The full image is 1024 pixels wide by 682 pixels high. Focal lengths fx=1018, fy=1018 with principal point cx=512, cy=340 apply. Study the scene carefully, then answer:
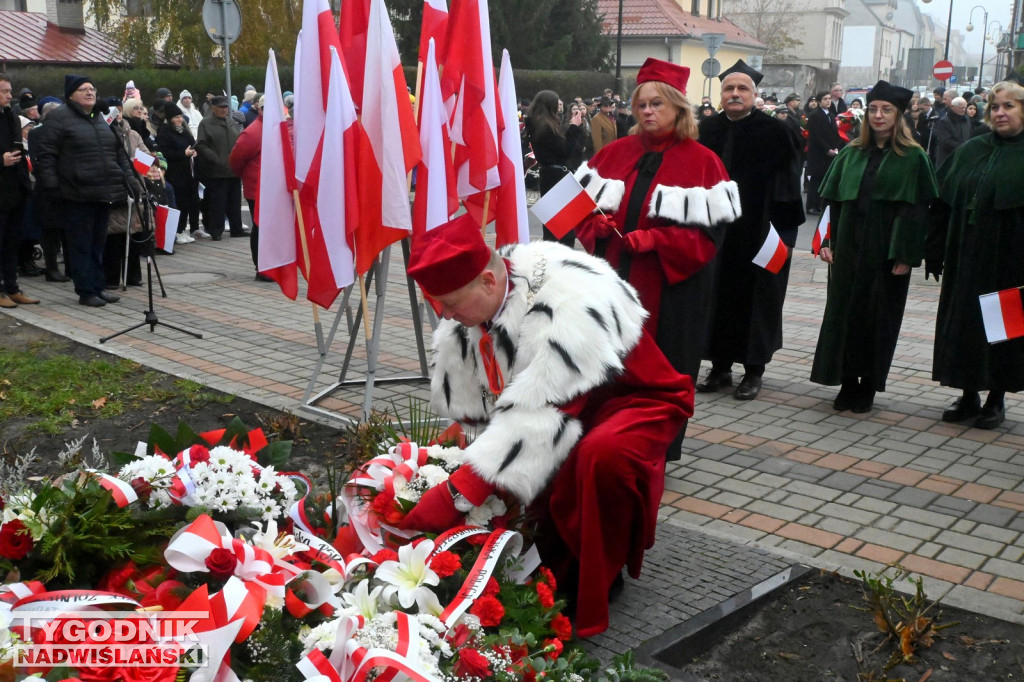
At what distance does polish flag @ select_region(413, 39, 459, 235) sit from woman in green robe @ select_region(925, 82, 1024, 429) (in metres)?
3.02

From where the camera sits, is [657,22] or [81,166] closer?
[81,166]

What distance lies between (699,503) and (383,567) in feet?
7.14

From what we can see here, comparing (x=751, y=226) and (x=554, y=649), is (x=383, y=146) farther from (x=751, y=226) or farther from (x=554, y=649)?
(x=554, y=649)

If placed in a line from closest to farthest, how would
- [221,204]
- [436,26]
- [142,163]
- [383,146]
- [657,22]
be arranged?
[383,146]
[436,26]
[142,163]
[221,204]
[657,22]

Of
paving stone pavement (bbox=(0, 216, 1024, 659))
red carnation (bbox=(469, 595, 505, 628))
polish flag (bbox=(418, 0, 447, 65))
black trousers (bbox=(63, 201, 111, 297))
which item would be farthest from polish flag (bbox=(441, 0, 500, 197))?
black trousers (bbox=(63, 201, 111, 297))

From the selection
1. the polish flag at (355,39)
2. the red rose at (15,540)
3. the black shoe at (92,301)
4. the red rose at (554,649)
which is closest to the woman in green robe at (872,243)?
the polish flag at (355,39)

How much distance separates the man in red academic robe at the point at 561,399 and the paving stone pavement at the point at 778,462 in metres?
A: 0.38

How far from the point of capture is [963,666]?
340 centimetres

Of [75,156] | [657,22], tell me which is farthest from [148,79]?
[657,22]

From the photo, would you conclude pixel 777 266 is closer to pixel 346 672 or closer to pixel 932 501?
pixel 932 501

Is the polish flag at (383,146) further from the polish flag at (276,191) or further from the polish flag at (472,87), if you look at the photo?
the polish flag at (276,191)

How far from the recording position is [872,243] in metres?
6.26

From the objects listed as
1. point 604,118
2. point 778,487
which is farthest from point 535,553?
point 604,118

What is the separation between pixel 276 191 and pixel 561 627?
346 cm
